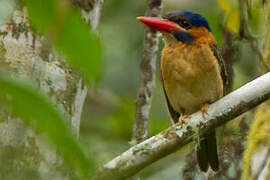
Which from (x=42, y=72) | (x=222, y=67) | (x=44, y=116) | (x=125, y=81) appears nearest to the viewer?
(x=44, y=116)

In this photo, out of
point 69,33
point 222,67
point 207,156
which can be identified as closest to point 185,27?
point 222,67

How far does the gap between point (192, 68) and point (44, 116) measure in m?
2.44

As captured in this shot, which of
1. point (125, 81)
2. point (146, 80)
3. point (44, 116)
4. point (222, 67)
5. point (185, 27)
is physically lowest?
point (125, 81)

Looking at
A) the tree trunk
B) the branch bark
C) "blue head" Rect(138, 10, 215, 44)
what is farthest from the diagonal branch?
"blue head" Rect(138, 10, 215, 44)

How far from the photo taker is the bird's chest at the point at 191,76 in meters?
3.10

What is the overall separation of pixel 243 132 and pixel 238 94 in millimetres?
1063

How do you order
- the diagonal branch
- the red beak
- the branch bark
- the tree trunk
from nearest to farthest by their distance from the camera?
1. the tree trunk
2. the diagonal branch
3. the red beak
4. the branch bark

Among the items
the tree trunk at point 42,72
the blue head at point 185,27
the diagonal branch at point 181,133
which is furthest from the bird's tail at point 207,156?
the tree trunk at point 42,72

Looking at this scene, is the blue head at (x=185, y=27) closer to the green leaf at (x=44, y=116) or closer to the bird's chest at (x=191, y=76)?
the bird's chest at (x=191, y=76)

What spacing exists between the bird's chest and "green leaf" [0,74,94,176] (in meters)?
2.41

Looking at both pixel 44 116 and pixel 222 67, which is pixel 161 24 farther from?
pixel 44 116

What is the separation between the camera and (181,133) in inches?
94.1

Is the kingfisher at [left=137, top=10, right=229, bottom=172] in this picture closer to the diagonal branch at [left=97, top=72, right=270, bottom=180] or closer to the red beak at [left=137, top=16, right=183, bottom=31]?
the red beak at [left=137, top=16, right=183, bottom=31]

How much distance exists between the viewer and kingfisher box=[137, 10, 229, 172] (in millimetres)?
3105
